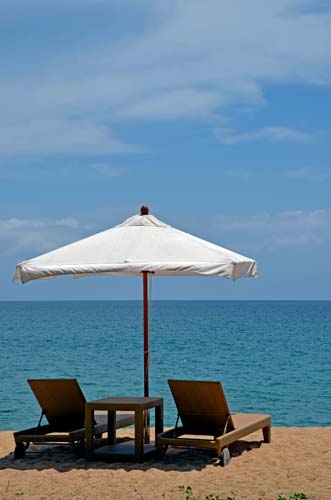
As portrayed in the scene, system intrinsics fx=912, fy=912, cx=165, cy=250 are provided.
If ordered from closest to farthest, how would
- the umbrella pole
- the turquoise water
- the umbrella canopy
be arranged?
the umbrella canopy, the umbrella pole, the turquoise water

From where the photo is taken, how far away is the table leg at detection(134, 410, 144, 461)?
7562mm

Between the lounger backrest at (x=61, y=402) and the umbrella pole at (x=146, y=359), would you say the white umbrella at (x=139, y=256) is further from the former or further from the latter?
the lounger backrest at (x=61, y=402)

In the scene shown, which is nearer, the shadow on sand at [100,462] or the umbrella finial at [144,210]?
the shadow on sand at [100,462]

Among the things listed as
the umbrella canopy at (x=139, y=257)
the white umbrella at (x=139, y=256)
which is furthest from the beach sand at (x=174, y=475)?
the umbrella canopy at (x=139, y=257)

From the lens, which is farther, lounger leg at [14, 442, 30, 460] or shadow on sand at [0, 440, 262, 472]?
lounger leg at [14, 442, 30, 460]

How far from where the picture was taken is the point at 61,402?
805cm

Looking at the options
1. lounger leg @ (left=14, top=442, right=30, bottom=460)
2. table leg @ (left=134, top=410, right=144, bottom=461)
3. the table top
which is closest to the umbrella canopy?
the table top

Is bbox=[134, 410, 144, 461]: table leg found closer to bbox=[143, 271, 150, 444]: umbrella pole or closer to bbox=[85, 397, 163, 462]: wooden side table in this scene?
bbox=[85, 397, 163, 462]: wooden side table

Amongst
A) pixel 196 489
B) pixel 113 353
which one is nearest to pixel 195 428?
pixel 196 489

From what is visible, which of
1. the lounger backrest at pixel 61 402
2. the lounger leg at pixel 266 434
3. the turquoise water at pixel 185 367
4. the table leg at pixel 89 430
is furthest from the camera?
the turquoise water at pixel 185 367

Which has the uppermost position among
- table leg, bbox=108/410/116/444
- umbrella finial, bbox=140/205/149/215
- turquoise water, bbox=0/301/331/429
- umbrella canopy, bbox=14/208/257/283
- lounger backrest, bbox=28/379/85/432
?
umbrella finial, bbox=140/205/149/215

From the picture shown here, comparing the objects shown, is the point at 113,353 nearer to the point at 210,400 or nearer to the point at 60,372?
the point at 60,372

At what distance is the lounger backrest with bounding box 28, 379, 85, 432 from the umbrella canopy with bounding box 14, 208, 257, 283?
95 centimetres

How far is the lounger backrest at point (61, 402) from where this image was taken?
7.90 metres
